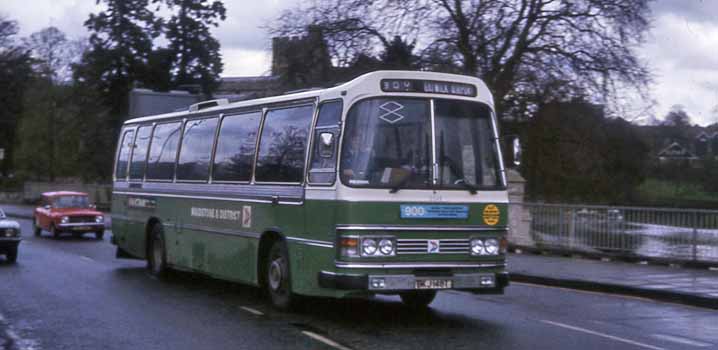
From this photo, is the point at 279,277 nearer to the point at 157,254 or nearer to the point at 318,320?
the point at 318,320

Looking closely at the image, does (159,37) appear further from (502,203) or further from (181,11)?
(502,203)

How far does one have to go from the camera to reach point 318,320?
1204cm

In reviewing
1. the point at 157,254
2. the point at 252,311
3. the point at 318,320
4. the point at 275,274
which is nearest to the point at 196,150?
the point at 157,254

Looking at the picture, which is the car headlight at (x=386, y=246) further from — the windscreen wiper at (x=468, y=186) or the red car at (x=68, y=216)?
the red car at (x=68, y=216)

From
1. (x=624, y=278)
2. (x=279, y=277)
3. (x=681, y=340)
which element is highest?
(x=279, y=277)

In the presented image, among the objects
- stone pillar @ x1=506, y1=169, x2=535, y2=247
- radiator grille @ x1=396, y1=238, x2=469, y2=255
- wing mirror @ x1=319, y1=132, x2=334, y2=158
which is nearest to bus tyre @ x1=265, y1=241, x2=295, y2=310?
wing mirror @ x1=319, y1=132, x2=334, y2=158

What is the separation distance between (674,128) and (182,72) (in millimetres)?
32801

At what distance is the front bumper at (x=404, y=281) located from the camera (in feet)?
36.1

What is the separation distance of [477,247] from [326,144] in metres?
2.26

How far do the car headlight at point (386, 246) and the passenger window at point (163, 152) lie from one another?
7.07m

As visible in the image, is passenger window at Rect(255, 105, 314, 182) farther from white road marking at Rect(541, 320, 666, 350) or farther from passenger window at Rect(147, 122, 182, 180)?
passenger window at Rect(147, 122, 182, 180)

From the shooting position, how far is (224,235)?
14.7 metres

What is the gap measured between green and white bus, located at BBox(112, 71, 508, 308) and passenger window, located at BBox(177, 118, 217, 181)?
1.85m

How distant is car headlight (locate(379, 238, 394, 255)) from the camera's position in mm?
11195
